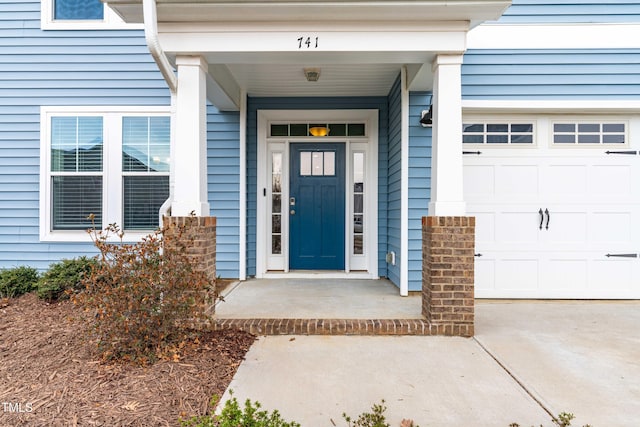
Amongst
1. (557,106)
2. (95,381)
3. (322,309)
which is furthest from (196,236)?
(557,106)

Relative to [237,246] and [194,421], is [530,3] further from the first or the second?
[194,421]

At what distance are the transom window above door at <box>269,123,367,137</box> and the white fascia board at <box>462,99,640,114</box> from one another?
1528 millimetres

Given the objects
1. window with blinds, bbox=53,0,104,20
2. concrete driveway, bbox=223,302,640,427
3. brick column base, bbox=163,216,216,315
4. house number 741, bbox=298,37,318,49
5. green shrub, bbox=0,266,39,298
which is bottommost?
concrete driveway, bbox=223,302,640,427

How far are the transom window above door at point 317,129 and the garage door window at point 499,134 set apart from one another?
1460 millimetres

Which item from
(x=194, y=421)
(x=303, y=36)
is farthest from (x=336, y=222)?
(x=194, y=421)

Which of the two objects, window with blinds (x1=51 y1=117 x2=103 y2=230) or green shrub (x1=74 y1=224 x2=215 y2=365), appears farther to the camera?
window with blinds (x1=51 y1=117 x2=103 y2=230)

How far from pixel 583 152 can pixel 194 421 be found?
4.75 m

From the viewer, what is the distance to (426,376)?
8.11ft

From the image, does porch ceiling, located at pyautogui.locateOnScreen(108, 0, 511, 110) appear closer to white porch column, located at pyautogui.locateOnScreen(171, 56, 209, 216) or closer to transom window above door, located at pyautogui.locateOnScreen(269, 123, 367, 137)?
white porch column, located at pyautogui.locateOnScreen(171, 56, 209, 216)

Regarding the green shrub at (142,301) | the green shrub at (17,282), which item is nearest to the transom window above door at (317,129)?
the green shrub at (142,301)

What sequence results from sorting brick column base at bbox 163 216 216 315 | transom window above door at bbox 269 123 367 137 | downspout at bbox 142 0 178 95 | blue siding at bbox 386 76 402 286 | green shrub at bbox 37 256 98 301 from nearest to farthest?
1. downspout at bbox 142 0 178 95
2. brick column base at bbox 163 216 216 315
3. green shrub at bbox 37 256 98 301
4. blue siding at bbox 386 76 402 286
5. transom window above door at bbox 269 123 367 137

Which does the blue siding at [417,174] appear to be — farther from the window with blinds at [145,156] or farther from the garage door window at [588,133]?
the window with blinds at [145,156]

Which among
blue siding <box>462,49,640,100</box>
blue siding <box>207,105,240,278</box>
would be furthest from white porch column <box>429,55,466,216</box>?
blue siding <box>207,105,240,278</box>

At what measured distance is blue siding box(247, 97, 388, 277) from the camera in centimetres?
529
